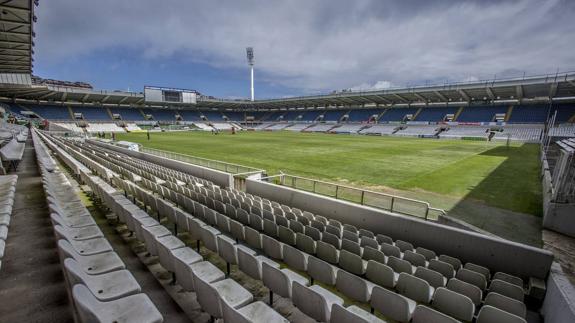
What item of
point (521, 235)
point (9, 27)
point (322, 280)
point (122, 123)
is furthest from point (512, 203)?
point (122, 123)

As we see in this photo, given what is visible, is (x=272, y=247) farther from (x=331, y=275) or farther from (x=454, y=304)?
(x=454, y=304)

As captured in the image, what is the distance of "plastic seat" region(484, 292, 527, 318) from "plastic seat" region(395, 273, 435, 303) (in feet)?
2.25

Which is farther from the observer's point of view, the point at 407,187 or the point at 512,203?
the point at 407,187

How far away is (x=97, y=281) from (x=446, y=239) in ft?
20.5

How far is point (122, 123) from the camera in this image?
60.8 meters

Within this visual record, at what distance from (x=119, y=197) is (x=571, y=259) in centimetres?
1073

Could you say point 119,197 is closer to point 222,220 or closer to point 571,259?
point 222,220

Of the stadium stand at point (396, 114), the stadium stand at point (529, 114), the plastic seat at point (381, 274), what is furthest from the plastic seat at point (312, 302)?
the stadium stand at point (396, 114)

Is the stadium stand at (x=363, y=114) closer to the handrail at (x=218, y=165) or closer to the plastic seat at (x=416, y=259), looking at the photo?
the handrail at (x=218, y=165)

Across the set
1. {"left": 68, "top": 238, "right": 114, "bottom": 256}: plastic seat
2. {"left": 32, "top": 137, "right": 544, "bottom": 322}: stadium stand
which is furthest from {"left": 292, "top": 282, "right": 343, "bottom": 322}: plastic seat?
{"left": 68, "top": 238, "right": 114, "bottom": 256}: plastic seat

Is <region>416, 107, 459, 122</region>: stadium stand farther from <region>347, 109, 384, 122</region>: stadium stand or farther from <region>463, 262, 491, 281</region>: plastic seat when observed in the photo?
<region>463, 262, 491, 281</region>: plastic seat

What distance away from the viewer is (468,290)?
359cm

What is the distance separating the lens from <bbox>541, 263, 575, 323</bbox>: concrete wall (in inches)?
126

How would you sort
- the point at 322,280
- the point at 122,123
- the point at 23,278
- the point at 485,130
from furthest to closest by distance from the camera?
1. the point at 122,123
2. the point at 485,130
3. the point at 322,280
4. the point at 23,278
